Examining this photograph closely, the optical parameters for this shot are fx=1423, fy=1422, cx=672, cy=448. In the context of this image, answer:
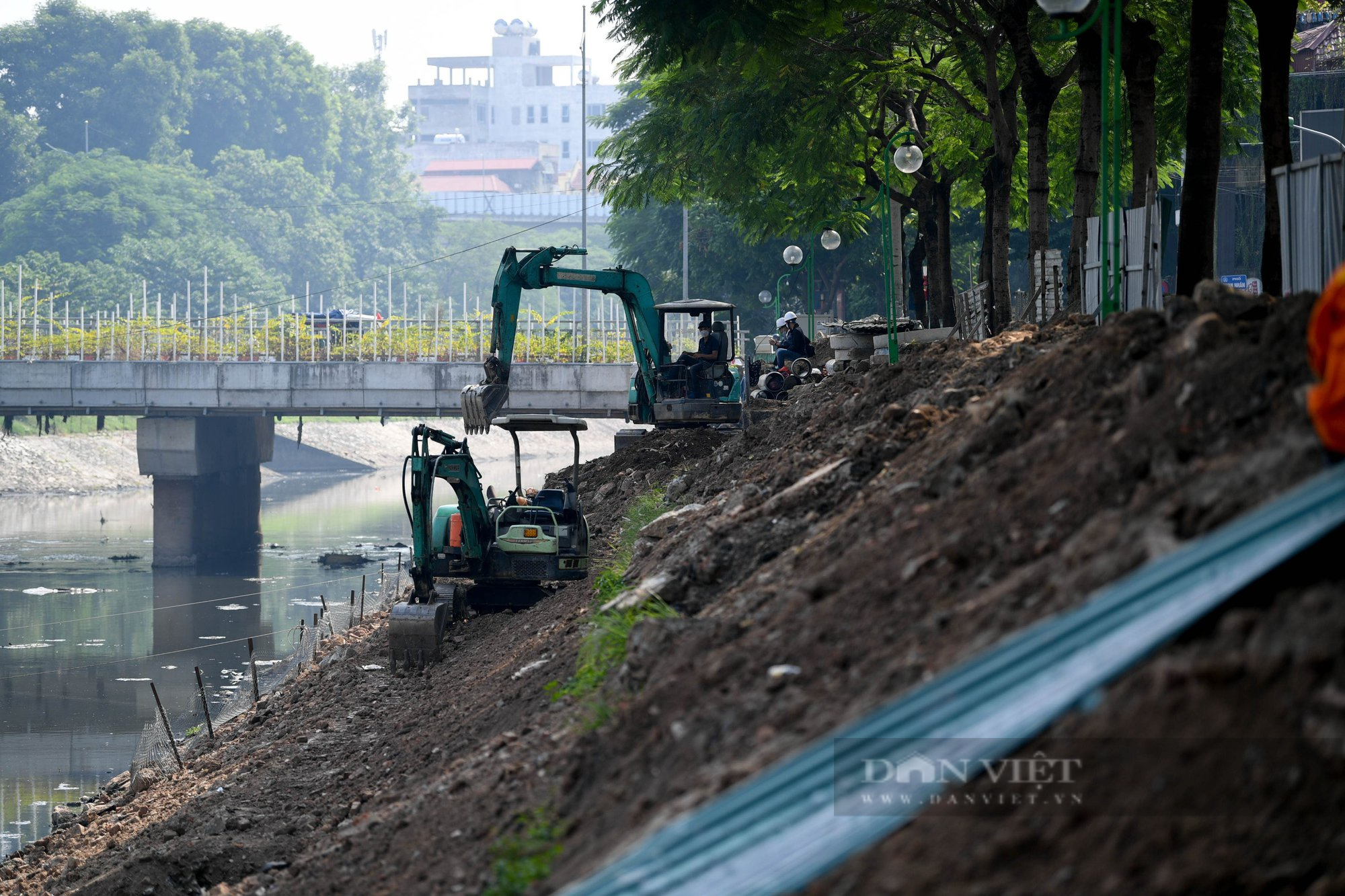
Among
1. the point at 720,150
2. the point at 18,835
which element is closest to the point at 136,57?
the point at 720,150

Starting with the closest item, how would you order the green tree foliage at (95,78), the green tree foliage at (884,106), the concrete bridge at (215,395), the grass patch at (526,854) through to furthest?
the grass patch at (526,854) < the green tree foliage at (884,106) < the concrete bridge at (215,395) < the green tree foliage at (95,78)

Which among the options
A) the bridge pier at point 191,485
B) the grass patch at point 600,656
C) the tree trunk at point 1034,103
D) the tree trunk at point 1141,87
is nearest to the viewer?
the grass patch at point 600,656

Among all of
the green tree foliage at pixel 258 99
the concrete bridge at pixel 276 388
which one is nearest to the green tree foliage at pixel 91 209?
the green tree foliage at pixel 258 99

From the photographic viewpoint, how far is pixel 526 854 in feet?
22.7

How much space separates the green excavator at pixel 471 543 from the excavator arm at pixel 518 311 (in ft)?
8.77

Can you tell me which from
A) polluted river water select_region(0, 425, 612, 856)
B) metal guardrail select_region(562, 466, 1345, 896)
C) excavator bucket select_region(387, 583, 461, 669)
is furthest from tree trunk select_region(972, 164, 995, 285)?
metal guardrail select_region(562, 466, 1345, 896)

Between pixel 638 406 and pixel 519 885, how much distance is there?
1919cm

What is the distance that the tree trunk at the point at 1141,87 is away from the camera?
15672 mm

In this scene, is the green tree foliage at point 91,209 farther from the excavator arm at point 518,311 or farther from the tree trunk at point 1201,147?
the tree trunk at point 1201,147

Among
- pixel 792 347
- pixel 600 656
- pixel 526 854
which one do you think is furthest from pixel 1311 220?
pixel 792 347

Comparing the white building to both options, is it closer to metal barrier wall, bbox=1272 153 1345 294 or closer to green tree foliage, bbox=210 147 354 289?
green tree foliage, bbox=210 147 354 289

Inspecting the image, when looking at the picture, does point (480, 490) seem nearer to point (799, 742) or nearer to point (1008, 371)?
point (1008, 371)

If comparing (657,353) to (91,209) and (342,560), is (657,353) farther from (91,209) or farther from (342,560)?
(91,209)

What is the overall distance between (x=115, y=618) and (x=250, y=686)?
8.96 meters
